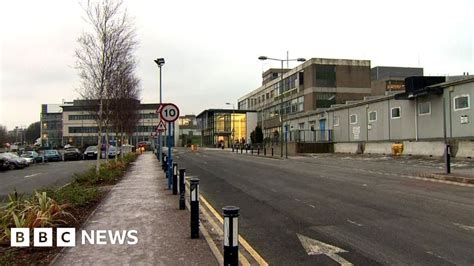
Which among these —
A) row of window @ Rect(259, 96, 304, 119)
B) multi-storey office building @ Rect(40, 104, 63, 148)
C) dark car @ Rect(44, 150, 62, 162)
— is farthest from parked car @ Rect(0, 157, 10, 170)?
multi-storey office building @ Rect(40, 104, 63, 148)

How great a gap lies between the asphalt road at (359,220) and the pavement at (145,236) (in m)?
1.13

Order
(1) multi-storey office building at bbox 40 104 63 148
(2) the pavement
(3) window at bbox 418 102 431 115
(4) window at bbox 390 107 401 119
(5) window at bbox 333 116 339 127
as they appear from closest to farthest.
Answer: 1. (2) the pavement
2. (3) window at bbox 418 102 431 115
3. (4) window at bbox 390 107 401 119
4. (5) window at bbox 333 116 339 127
5. (1) multi-storey office building at bbox 40 104 63 148

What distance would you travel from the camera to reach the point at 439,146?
108 ft

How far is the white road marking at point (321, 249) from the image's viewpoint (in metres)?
6.78

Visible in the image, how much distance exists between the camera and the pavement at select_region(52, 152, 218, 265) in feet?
22.2

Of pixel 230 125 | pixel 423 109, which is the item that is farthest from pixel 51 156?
pixel 230 125

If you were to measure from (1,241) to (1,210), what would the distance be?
1.82 metres

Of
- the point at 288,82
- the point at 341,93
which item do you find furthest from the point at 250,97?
the point at 341,93

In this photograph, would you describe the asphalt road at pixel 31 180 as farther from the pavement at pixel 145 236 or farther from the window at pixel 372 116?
the window at pixel 372 116

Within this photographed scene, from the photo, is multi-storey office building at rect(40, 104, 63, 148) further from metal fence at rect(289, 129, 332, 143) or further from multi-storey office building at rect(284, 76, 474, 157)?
multi-storey office building at rect(284, 76, 474, 157)

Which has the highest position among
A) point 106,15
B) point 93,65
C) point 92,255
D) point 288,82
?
point 288,82

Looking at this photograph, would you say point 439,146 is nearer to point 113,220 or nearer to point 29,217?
point 113,220

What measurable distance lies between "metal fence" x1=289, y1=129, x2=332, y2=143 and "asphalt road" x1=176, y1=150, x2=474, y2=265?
36.9 metres

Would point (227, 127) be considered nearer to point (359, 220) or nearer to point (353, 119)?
point (353, 119)
